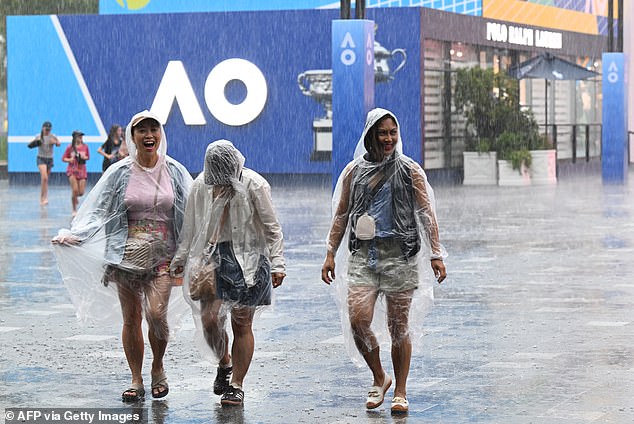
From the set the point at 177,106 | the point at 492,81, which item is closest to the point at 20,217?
the point at 177,106

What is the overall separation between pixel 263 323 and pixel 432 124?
24.6 metres

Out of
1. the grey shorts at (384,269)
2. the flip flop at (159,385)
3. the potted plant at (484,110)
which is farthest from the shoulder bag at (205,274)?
the potted plant at (484,110)

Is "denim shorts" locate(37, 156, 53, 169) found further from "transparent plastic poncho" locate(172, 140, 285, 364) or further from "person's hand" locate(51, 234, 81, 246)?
"transparent plastic poncho" locate(172, 140, 285, 364)

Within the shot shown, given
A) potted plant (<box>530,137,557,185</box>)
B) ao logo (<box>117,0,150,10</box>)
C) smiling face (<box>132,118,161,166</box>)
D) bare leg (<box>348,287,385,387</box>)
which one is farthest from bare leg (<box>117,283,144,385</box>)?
ao logo (<box>117,0,150,10</box>)

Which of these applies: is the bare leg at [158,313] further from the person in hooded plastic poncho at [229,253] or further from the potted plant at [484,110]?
the potted plant at [484,110]

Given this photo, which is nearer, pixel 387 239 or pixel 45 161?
pixel 387 239

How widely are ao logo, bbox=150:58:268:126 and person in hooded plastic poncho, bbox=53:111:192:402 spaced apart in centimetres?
2662

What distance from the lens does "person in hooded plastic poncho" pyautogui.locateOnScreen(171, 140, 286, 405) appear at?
27.6 ft

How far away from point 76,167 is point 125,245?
16350mm

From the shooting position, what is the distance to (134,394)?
334 inches

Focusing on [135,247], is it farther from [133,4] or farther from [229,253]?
[133,4]

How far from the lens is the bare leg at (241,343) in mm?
8414

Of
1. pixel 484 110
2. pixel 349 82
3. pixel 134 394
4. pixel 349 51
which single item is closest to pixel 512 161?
pixel 484 110

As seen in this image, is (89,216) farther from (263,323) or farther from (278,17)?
(278,17)
